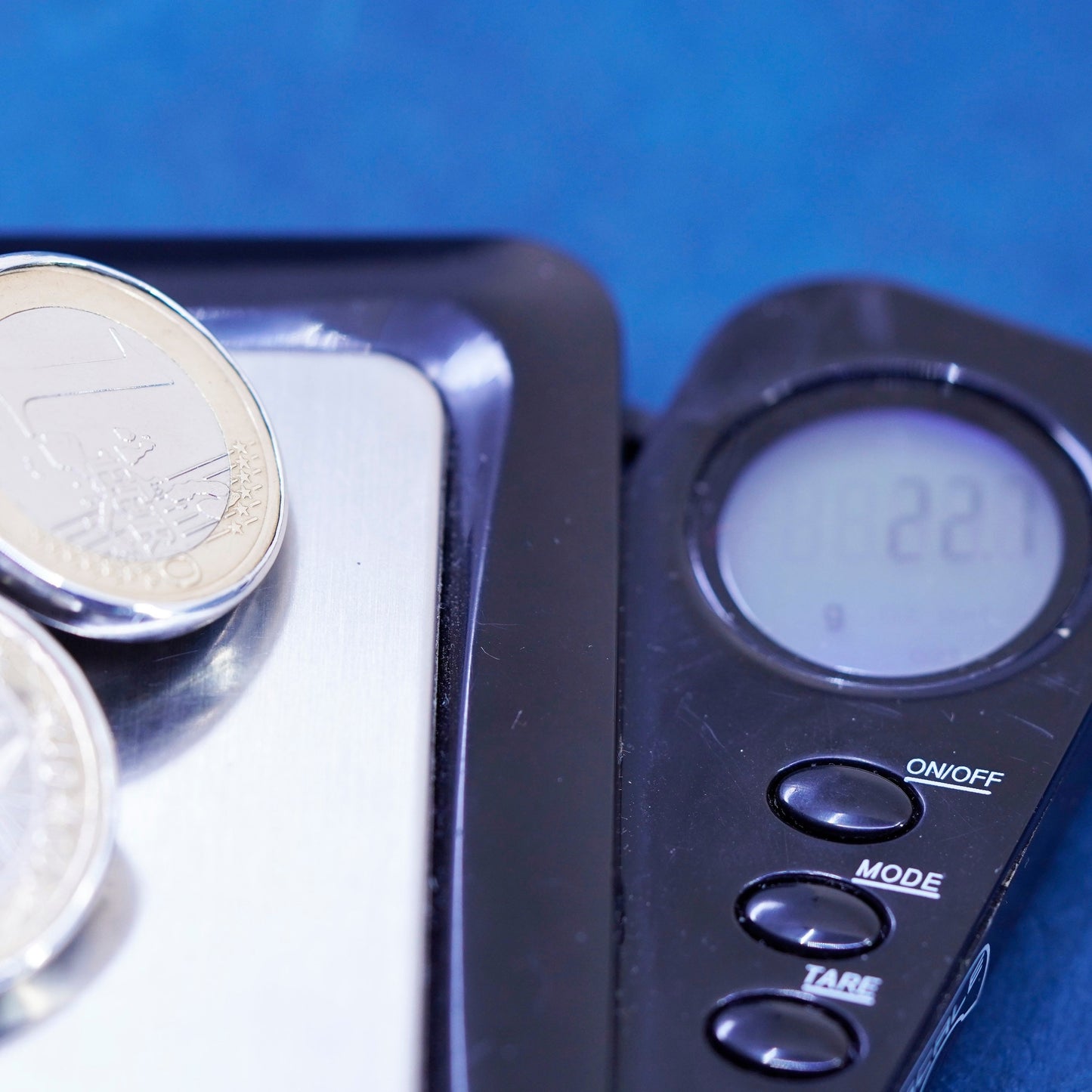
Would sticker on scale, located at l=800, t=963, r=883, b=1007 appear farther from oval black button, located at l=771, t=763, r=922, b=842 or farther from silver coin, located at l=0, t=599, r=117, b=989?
silver coin, located at l=0, t=599, r=117, b=989

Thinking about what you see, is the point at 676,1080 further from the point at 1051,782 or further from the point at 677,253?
the point at 677,253

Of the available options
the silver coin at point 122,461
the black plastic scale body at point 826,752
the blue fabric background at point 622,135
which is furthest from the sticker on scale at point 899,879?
the blue fabric background at point 622,135

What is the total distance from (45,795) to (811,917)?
26 centimetres

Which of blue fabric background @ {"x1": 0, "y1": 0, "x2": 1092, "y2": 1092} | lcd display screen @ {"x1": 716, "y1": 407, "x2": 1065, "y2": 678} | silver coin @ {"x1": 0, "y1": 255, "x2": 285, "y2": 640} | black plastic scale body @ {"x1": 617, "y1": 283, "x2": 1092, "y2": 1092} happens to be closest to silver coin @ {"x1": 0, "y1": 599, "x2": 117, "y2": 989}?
silver coin @ {"x1": 0, "y1": 255, "x2": 285, "y2": 640}

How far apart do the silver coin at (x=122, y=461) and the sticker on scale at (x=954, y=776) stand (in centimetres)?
26

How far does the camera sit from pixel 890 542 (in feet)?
2.06

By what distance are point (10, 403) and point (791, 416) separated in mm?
359

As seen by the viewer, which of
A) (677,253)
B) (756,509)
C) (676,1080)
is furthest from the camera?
(677,253)

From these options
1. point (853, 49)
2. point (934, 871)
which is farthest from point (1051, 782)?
point (853, 49)

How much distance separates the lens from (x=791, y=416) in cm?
66

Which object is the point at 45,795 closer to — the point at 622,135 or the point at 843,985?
the point at 843,985

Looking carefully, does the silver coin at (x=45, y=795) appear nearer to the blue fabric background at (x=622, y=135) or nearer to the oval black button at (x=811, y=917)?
the oval black button at (x=811, y=917)

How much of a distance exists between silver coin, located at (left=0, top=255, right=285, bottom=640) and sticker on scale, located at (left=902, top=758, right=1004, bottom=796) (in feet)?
0.84

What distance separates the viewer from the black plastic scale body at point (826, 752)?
0.46 meters
